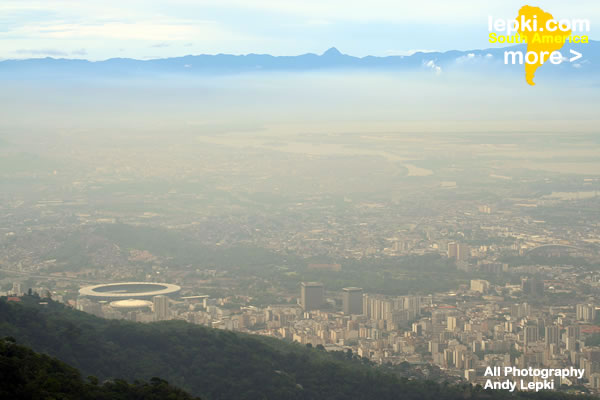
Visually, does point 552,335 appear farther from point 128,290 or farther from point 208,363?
point 128,290

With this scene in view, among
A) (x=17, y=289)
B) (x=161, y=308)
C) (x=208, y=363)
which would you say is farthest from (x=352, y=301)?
(x=17, y=289)

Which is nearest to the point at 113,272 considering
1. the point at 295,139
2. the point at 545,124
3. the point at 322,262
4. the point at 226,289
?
the point at 226,289

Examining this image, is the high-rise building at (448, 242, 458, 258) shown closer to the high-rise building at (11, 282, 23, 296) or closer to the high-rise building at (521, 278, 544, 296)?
the high-rise building at (521, 278, 544, 296)

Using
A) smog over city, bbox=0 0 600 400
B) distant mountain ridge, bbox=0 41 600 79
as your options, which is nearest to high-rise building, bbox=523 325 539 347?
smog over city, bbox=0 0 600 400

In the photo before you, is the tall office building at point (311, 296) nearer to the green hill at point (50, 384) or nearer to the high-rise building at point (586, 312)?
the high-rise building at point (586, 312)

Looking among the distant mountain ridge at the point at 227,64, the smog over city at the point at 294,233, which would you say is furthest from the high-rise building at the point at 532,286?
the distant mountain ridge at the point at 227,64

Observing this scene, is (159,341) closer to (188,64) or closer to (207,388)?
(207,388)

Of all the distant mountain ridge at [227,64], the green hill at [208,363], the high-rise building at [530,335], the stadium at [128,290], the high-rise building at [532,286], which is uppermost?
the distant mountain ridge at [227,64]
